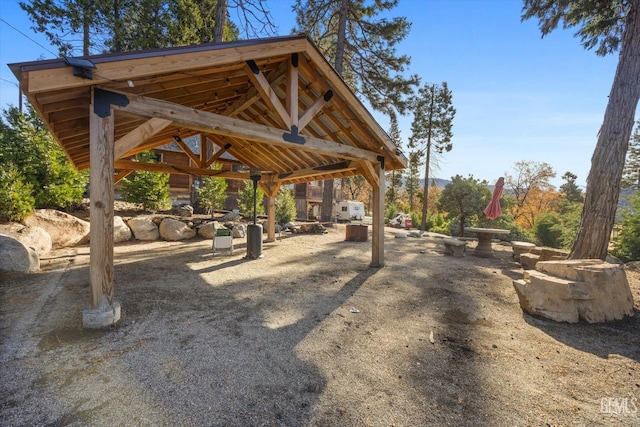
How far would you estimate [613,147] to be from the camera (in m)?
5.21

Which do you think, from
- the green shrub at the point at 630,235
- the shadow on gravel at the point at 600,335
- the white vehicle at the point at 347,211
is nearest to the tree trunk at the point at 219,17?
the shadow on gravel at the point at 600,335

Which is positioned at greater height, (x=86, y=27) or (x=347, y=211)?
(x=86, y=27)

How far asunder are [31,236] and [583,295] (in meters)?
11.5

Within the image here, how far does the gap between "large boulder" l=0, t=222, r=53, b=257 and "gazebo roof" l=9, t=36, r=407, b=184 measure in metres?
1.98

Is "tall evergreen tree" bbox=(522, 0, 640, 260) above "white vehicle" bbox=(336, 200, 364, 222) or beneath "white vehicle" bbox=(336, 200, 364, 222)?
above

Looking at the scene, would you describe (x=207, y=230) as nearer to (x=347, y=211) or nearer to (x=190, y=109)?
(x=190, y=109)

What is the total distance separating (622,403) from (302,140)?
5.04 metres

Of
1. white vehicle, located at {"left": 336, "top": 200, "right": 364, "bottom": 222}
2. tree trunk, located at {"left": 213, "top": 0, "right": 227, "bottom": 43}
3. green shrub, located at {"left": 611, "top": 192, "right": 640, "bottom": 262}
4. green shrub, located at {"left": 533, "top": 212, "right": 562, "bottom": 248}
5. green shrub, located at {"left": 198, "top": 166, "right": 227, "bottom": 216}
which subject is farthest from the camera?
white vehicle, located at {"left": 336, "top": 200, "right": 364, "bottom": 222}

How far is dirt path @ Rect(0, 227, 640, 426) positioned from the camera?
200 cm

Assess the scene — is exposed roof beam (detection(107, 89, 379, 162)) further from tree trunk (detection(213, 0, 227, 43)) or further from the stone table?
tree trunk (detection(213, 0, 227, 43))

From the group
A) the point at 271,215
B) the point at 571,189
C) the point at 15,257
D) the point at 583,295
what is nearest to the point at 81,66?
the point at 15,257

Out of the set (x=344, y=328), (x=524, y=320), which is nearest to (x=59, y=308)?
(x=344, y=328)

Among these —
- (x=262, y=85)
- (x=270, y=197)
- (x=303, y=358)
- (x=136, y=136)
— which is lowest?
(x=303, y=358)

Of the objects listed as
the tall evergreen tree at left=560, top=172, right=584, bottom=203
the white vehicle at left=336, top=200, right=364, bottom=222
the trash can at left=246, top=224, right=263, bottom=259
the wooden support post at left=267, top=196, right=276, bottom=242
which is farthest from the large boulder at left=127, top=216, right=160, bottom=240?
the tall evergreen tree at left=560, top=172, right=584, bottom=203
